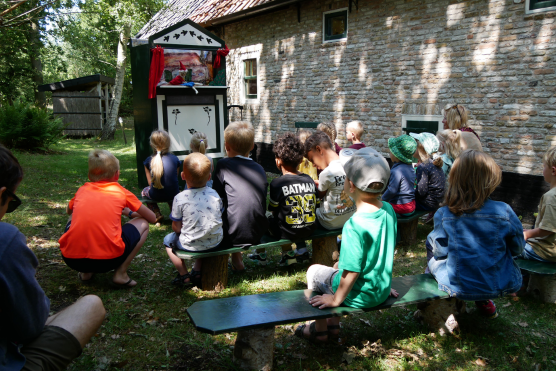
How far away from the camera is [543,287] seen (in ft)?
13.0

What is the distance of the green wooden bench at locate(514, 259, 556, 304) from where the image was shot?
146 inches

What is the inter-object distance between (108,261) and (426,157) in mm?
4249

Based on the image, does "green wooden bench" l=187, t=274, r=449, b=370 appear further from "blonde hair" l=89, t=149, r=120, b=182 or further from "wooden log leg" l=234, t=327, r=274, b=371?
"blonde hair" l=89, t=149, r=120, b=182

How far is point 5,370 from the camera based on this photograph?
1.86 meters

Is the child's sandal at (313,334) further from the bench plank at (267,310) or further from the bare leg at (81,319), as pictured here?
the bare leg at (81,319)

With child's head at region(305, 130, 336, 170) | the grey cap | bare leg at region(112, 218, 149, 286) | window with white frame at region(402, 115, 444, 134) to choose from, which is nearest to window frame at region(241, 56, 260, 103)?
window with white frame at region(402, 115, 444, 134)

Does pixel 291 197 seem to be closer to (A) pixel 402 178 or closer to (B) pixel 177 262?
(B) pixel 177 262

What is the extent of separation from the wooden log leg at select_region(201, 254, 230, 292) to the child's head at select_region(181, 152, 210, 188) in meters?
0.76

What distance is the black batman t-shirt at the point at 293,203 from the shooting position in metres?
4.15

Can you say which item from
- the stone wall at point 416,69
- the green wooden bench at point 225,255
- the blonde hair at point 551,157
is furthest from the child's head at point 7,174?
the stone wall at point 416,69

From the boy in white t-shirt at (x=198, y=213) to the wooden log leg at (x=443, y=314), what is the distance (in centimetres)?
192

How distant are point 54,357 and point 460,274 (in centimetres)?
263

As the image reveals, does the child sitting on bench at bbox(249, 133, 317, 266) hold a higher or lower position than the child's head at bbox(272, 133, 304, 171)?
lower

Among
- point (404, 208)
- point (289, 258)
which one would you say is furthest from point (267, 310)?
point (404, 208)
